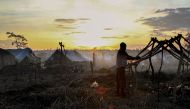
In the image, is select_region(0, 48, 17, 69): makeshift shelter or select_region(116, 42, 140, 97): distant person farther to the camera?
select_region(0, 48, 17, 69): makeshift shelter

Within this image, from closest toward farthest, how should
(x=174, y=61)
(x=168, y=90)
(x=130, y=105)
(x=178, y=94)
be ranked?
(x=130, y=105) → (x=178, y=94) → (x=168, y=90) → (x=174, y=61)

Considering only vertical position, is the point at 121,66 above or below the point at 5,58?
above

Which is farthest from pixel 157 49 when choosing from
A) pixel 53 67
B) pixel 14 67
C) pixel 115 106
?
pixel 14 67

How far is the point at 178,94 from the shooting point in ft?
48.3

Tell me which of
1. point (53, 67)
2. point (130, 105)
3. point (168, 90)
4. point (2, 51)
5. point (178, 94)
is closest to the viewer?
point (130, 105)

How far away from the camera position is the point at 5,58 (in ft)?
172

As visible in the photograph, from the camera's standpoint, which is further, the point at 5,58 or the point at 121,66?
the point at 5,58

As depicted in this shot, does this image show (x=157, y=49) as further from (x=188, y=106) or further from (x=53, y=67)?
(x=53, y=67)

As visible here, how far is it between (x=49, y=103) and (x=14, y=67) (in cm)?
3206

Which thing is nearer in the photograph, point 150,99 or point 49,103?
point 49,103

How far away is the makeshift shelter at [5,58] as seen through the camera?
51.4 m

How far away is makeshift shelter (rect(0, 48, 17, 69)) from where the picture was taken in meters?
51.4

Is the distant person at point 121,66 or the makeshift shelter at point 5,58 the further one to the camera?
the makeshift shelter at point 5,58

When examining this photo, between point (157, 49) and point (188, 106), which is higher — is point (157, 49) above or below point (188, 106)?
above
